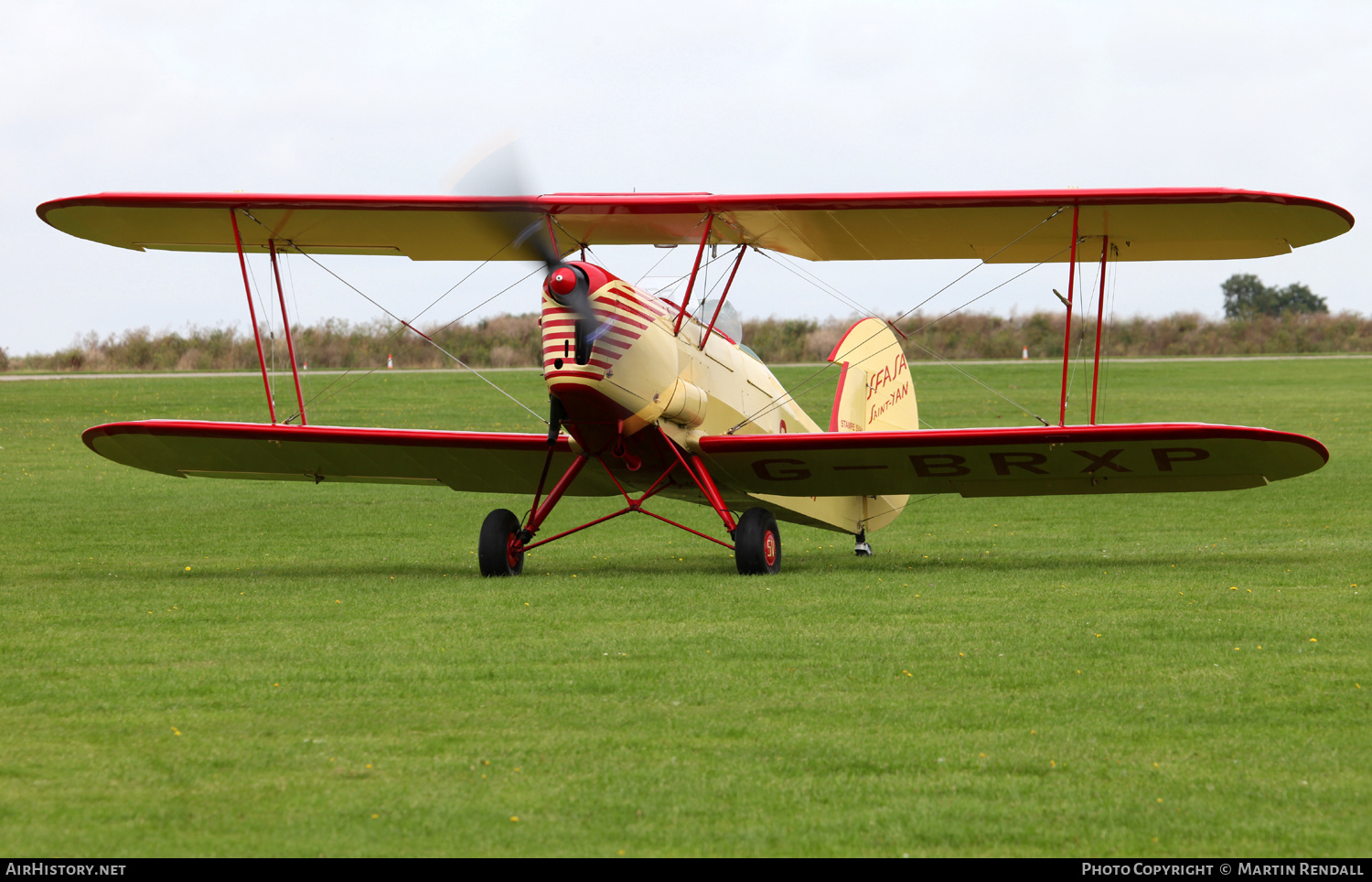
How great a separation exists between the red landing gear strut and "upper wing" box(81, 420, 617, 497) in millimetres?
577

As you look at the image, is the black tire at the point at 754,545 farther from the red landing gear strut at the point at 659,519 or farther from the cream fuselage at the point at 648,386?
the cream fuselage at the point at 648,386

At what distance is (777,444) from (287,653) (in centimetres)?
485

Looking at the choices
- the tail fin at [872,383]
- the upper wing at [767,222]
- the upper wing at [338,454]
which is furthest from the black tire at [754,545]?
the tail fin at [872,383]

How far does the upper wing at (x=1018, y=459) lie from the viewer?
10344mm

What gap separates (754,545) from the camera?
424 inches

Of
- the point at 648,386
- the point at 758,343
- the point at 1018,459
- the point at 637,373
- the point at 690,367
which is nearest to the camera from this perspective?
the point at 637,373

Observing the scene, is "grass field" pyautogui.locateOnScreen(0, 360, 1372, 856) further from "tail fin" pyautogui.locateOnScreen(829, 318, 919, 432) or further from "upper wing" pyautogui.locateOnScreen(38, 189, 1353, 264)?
"upper wing" pyautogui.locateOnScreen(38, 189, 1353, 264)

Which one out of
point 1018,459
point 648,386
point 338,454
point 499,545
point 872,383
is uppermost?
A: point 872,383

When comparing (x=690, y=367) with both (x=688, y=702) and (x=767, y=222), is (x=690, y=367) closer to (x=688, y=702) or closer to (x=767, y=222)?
(x=767, y=222)

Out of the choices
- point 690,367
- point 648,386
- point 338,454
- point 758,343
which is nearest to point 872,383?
point 690,367

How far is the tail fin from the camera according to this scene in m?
14.5

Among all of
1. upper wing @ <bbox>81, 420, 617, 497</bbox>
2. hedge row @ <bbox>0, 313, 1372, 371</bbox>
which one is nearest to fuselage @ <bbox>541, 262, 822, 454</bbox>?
upper wing @ <bbox>81, 420, 617, 497</bbox>

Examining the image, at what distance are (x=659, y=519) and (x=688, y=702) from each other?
5.05 m

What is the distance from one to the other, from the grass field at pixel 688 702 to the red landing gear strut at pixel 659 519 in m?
0.38
